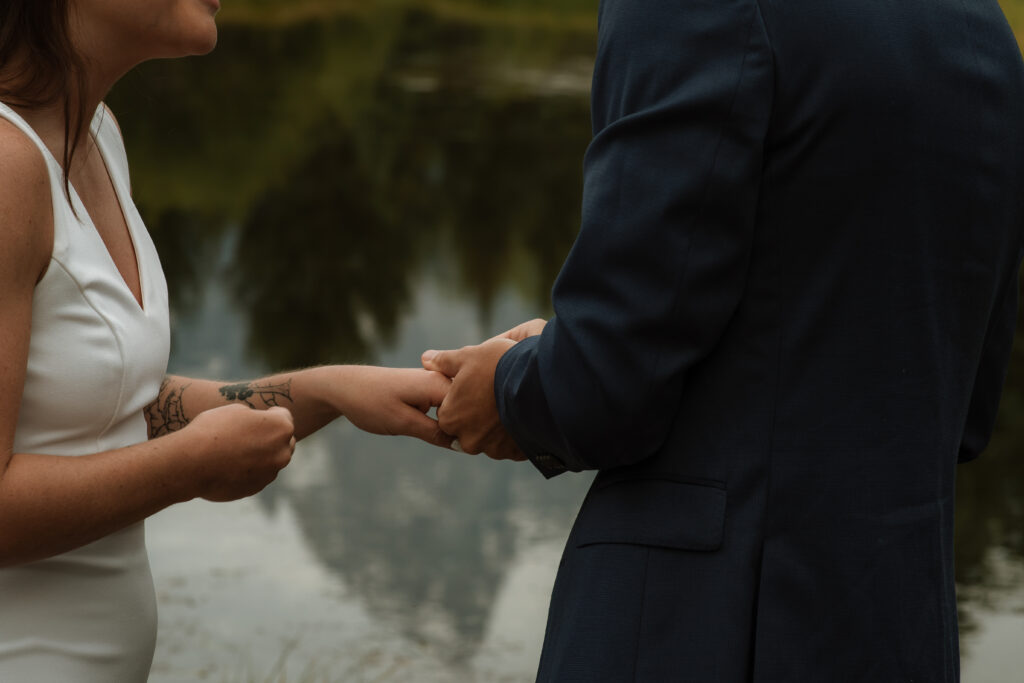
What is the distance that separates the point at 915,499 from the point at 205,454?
2.99 ft

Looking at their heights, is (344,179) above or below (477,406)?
below

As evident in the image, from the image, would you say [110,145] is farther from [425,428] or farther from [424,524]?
[424,524]

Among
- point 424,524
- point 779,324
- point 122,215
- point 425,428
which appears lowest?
point 424,524

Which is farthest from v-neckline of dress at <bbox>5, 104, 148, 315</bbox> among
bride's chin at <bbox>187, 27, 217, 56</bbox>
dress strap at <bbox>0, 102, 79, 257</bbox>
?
bride's chin at <bbox>187, 27, 217, 56</bbox>

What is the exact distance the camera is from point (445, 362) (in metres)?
2.16

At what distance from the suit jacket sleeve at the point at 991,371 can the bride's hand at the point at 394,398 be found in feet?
2.76

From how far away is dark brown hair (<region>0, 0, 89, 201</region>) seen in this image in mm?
1631

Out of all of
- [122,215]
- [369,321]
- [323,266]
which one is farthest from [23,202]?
[323,266]

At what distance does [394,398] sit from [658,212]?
2.74ft

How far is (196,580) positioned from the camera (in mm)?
5641

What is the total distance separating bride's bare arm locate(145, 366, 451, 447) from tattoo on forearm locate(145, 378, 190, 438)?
0.08m

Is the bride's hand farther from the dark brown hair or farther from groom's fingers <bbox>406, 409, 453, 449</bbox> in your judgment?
the dark brown hair

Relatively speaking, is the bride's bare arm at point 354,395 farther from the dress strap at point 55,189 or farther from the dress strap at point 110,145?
the dress strap at point 55,189

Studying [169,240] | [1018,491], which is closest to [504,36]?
[169,240]
